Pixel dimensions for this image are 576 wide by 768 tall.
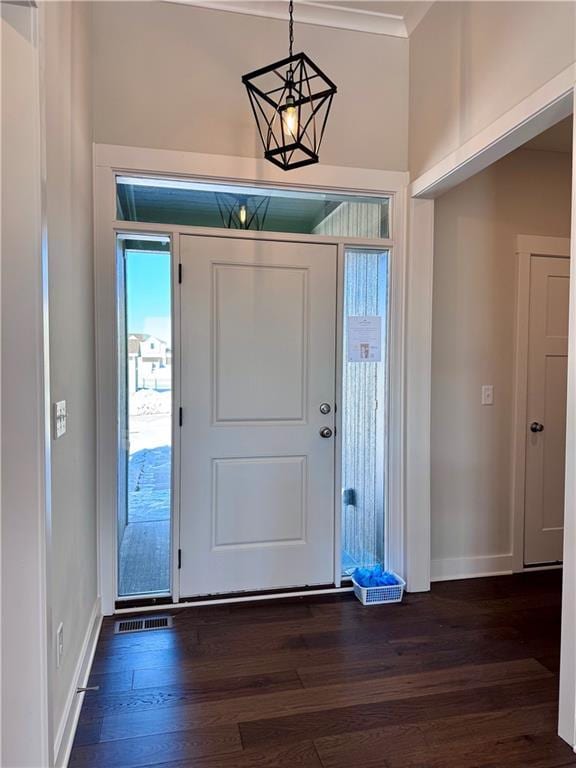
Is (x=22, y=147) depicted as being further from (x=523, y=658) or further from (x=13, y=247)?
(x=523, y=658)

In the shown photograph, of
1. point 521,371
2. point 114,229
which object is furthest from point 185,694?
point 521,371

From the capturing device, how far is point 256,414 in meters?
2.72

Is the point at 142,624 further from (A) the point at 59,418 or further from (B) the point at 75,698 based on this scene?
(A) the point at 59,418

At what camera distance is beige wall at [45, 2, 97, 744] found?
1.55m

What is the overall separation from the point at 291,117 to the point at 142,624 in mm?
2512

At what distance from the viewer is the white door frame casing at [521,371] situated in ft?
9.89

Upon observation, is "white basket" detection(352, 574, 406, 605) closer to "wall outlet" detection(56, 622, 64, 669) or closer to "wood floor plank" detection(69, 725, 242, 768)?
"wood floor plank" detection(69, 725, 242, 768)

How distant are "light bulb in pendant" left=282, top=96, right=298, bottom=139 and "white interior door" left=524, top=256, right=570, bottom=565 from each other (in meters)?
1.93

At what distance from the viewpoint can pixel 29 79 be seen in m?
1.27

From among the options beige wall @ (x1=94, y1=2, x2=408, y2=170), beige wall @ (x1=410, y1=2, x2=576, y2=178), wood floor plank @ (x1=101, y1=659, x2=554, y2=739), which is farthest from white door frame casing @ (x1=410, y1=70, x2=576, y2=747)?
beige wall @ (x1=94, y1=2, x2=408, y2=170)

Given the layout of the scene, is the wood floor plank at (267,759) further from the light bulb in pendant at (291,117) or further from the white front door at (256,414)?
the light bulb in pendant at (291,117)

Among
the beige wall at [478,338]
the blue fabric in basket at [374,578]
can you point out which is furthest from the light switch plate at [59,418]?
the beige wall at [478,338]

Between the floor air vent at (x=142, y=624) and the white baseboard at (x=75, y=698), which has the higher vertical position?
the white baseboard at (x=75, y=698)

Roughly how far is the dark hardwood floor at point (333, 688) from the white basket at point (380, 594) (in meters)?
0.05
